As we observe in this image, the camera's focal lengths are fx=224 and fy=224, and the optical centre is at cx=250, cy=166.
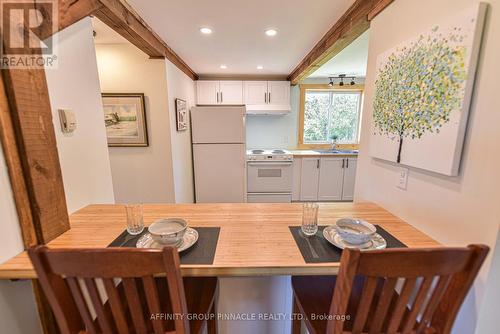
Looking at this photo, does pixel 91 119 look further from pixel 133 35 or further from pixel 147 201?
pixel 147 201

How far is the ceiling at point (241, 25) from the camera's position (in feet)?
5.31

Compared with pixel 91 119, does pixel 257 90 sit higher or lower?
higher

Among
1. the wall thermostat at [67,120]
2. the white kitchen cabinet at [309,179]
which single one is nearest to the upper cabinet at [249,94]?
the white kitchen cabinet at [309,179]

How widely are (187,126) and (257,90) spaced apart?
1384mm

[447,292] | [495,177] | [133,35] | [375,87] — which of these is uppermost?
[133,35]

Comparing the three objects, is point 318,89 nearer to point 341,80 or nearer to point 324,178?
point 341,80

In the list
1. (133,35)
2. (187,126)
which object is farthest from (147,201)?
(133,35)

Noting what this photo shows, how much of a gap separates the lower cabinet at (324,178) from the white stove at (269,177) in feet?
0.67

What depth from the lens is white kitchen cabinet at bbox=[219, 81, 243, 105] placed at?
12.7ft

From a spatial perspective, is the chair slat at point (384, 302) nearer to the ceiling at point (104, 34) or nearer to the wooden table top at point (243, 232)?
the wooden table top at point (243, 232)

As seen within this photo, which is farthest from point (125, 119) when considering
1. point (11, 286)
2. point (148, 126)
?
point (11, 286)

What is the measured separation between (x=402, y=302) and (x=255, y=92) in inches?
143

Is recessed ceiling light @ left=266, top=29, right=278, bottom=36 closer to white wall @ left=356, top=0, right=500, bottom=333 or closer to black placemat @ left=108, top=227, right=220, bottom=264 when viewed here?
white wall @ left=356, top=0, right=500, bottom=333

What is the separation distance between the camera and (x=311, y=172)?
3793 mm
